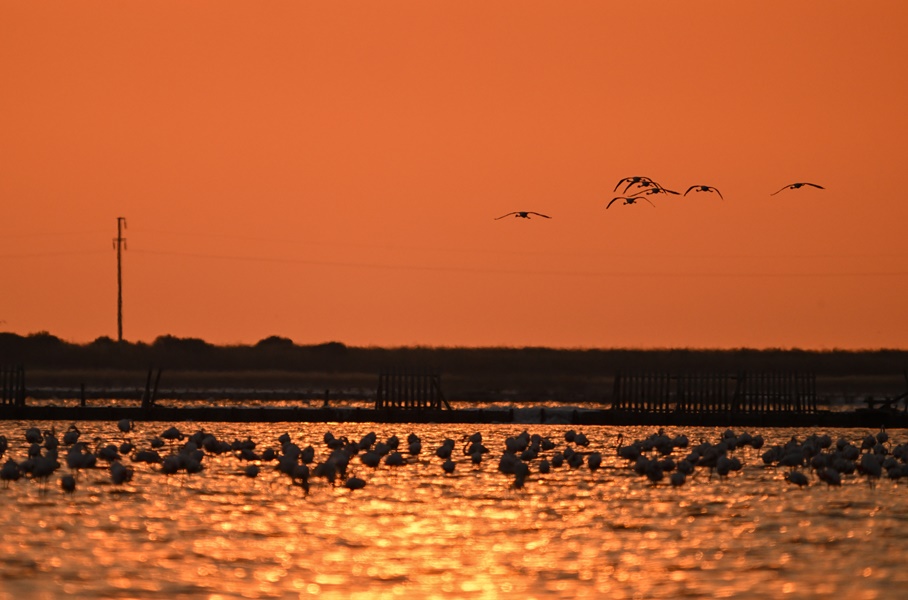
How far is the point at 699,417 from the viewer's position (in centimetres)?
5869

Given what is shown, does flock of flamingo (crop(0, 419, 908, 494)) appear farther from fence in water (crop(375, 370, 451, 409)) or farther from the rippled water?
fence in water (crop(375, 370, 451, 409))

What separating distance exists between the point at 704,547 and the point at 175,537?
28.2 feet

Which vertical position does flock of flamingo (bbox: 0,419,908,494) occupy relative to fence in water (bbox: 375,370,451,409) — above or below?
below

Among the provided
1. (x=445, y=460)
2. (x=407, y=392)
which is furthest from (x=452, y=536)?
(x=407, y=392)

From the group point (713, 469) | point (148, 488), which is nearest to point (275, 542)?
point (148, 488)

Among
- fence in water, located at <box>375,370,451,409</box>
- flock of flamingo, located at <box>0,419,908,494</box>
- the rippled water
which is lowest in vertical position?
the rippled water

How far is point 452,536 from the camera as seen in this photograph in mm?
26312

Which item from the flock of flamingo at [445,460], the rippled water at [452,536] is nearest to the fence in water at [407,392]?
the flock of flamingo at [445,460]

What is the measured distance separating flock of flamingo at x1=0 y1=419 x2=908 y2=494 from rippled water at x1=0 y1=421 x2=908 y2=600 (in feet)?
1.03

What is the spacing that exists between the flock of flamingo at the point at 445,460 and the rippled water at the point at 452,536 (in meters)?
0.31

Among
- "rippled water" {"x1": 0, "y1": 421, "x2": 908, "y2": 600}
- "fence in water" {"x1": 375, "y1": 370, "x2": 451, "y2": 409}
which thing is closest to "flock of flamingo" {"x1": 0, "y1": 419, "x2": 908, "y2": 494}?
"rippled water" {"x1": 0, "y1": 421, "x2": 908, "y2": 600}

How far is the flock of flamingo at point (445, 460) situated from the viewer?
33969 mm

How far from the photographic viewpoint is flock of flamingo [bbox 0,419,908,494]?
34.0 meters

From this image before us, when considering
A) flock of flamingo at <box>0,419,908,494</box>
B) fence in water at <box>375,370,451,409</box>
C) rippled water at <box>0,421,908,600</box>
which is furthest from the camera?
fence in water at <box>375,370,451,409</box>
